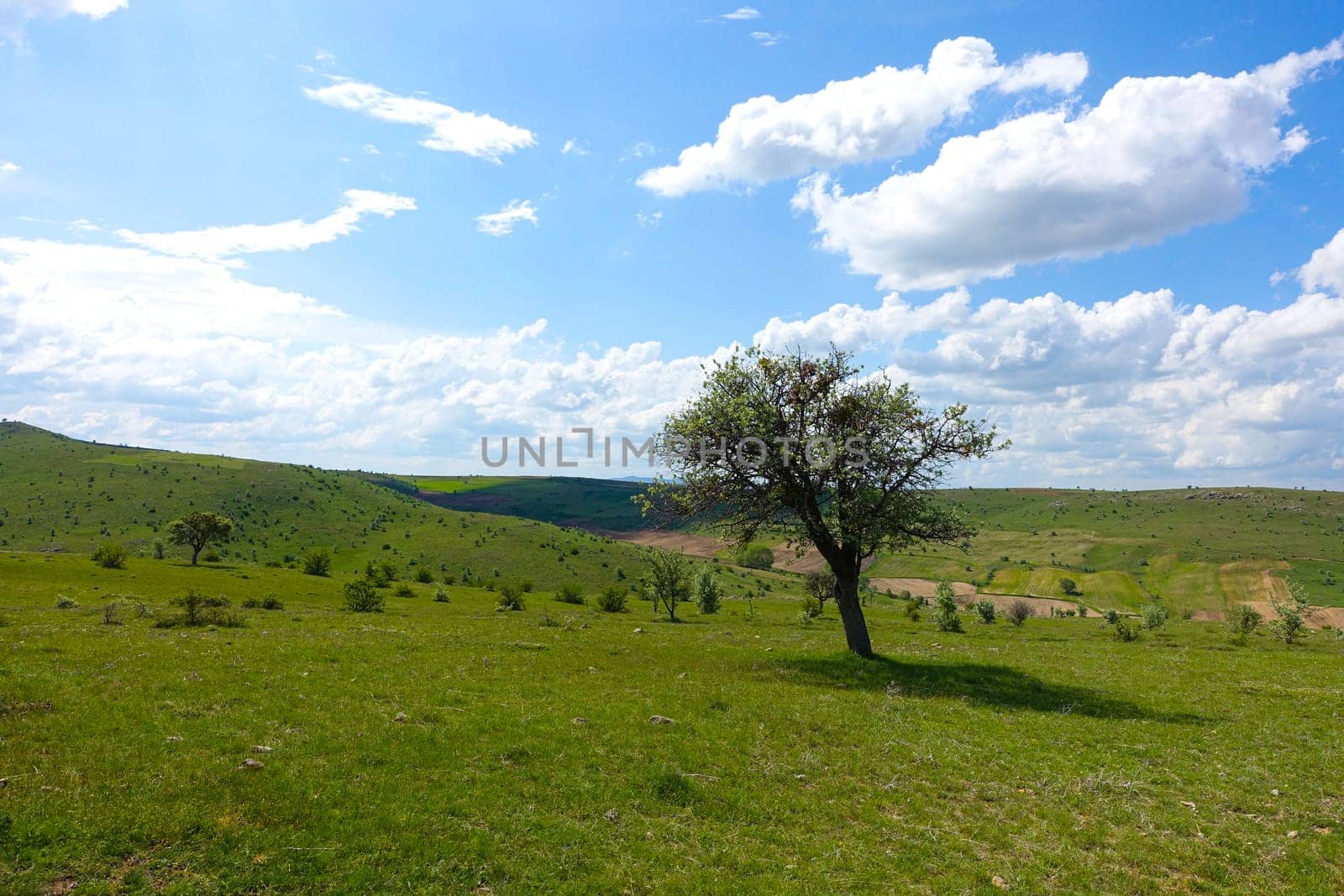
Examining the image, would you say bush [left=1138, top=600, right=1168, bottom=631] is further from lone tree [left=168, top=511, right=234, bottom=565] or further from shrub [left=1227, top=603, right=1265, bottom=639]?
lone tree [left=168, top=511, right=234, bottom=565]

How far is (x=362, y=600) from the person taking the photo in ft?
191

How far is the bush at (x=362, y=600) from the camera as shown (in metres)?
57.6

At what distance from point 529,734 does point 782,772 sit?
6.62 metres

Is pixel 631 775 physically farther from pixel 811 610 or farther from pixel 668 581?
pixel 668 581

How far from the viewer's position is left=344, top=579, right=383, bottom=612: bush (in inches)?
2266

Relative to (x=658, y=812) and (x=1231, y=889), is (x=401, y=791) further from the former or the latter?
(x=1231, y=889)

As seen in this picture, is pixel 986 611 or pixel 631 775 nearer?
pixel 631 775

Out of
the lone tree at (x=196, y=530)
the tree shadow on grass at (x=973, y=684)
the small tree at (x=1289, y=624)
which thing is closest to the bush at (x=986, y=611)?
the small tree at (x=1289, y=624)

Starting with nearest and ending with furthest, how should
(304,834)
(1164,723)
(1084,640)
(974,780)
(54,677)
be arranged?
(304,834)
(974,780)
(54,677)
(1164,723)
(1084,640)

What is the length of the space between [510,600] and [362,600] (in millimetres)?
15709

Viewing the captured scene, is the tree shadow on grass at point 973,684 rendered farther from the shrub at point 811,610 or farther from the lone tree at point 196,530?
the lone tree at point 196,530

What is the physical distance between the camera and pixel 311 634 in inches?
1308

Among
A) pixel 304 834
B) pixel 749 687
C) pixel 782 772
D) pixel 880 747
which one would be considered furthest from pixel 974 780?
pixel 304 834

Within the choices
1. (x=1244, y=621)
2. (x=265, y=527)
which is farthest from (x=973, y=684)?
(x=265, y=527)
